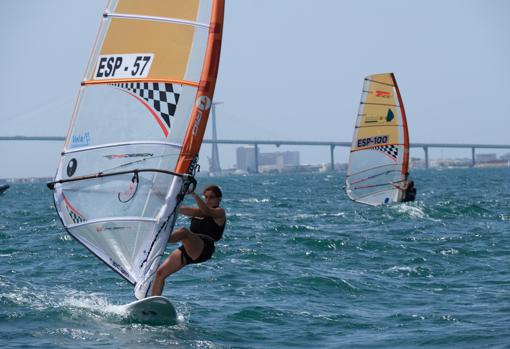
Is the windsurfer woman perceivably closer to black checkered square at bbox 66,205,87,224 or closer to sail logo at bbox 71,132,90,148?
black checkered square at bbox 66,205,87,224

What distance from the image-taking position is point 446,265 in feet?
44.6

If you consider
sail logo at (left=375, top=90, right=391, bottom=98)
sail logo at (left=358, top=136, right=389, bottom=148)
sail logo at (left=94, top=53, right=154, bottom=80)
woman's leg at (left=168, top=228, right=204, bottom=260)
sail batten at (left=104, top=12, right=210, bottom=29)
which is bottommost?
woman's leg at (left=168, top=228, right=204, bottom=260)

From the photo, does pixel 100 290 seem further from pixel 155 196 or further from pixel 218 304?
pixel 155 196

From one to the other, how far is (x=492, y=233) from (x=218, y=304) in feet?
30.1

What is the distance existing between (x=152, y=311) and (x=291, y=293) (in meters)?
2.60

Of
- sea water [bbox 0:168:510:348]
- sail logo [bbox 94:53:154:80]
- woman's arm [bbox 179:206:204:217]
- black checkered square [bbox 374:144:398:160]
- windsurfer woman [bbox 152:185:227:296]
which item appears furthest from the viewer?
black checkered square [bbox 374:144:398:160]

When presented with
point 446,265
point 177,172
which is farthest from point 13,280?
point 446,265

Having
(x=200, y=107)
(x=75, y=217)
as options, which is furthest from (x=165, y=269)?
(x=200, y=107)

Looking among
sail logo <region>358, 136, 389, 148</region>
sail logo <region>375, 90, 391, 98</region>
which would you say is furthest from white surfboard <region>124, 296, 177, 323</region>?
sail logo <region>375, 90, 391, 98</region>

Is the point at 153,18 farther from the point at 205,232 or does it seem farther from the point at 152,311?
the point at 152,311

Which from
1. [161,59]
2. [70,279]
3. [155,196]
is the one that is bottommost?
[70,279]

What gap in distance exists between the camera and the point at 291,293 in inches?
443

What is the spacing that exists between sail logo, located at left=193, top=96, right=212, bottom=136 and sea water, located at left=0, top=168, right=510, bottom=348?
6.57 feet

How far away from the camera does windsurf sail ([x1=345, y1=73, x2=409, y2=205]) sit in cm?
2762
